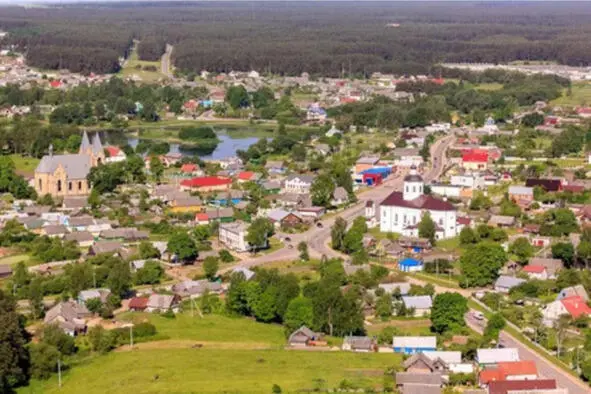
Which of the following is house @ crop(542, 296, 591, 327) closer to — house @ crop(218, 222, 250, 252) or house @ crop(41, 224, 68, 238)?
house @ crop(218, 222, 250, 252)

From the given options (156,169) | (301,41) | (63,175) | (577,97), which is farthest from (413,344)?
(301,41)

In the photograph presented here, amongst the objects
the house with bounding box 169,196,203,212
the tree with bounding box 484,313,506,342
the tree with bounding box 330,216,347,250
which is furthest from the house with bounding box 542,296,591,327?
the house with bounding box 169,196,203,212

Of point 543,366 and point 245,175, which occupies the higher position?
point 543,366

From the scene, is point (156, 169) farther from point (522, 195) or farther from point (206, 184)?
point (522, 195)

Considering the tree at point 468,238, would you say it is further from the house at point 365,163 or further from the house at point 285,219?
the house at point 365,163

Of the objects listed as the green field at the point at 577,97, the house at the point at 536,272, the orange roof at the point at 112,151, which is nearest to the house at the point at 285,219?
the house at the point at 536,272

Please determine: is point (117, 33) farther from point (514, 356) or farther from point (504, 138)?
point (514, 356)

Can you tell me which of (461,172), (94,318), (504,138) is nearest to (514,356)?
(94,318)
